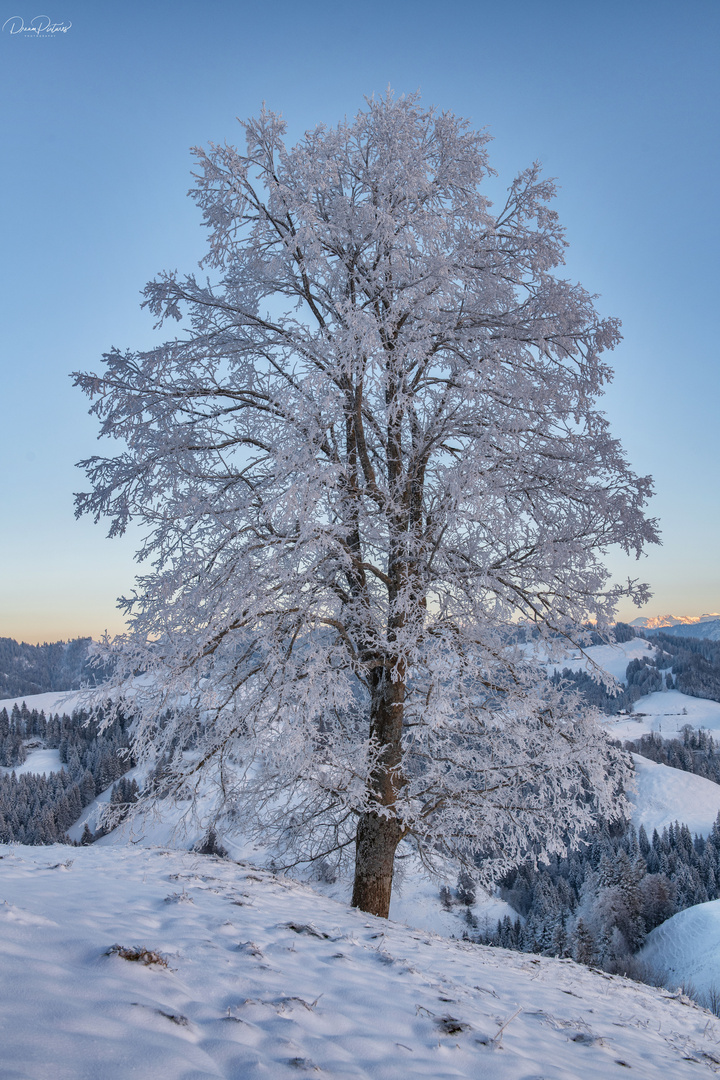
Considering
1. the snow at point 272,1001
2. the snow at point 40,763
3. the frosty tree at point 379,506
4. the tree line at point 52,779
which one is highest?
the frosty tree at point 379,506

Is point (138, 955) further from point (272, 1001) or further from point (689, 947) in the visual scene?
point (689, 947)

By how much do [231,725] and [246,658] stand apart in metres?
0.97

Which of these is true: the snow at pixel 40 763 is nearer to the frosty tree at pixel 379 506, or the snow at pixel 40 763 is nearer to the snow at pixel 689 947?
the snow at pixel 689 947

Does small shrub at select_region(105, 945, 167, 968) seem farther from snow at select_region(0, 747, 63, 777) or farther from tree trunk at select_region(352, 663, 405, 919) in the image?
snow at select_region(0, 747, 63, 777)

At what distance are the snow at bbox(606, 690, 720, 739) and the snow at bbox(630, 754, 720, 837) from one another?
3357 centimetres

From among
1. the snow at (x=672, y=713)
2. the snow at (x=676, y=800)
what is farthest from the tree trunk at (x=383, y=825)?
the snow at (x=672, y=713)

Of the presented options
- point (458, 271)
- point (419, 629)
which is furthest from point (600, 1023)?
point (458, 271)

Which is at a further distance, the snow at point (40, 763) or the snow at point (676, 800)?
the snow at point (676, 800)

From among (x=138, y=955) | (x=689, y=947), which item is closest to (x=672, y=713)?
(x=689, y=947)

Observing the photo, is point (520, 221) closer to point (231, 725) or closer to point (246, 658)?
point (246, 658)

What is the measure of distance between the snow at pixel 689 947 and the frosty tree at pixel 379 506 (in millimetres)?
66599

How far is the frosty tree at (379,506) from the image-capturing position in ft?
18.2

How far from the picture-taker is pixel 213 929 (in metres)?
3.65

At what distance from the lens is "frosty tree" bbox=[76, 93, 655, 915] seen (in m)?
5.55
